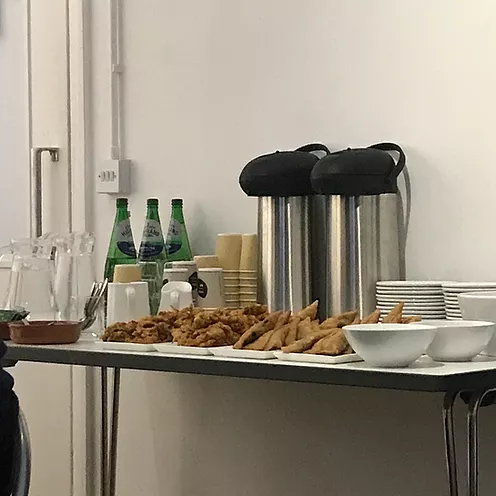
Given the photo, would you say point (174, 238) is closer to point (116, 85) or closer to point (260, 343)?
point (116, 85)

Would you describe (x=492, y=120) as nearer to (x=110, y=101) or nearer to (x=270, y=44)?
(x=270, y=44)

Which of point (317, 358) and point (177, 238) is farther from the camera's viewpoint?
point (177, 238)

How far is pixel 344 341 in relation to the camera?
177 centimetres

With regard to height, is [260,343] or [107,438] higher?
[260,343]

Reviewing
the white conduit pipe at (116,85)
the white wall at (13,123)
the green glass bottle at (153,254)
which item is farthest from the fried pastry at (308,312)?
the white wall at (13,123)

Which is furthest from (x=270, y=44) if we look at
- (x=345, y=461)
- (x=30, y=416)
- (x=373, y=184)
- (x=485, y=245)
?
(x=30, y=416)

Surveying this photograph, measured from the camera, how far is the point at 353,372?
5.40 feet

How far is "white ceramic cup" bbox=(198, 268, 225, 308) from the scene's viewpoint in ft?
7.48

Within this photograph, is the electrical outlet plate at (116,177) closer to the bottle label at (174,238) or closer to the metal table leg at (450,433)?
the bottle label at (174,238)

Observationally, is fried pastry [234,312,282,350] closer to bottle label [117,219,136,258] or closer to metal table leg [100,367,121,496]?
bottle label [117,219,136,258]

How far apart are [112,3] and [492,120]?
114cm

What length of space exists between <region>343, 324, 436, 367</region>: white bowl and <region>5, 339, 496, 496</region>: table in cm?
2

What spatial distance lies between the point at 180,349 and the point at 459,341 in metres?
0.50

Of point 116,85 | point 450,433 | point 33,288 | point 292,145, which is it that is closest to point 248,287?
point 292,145
